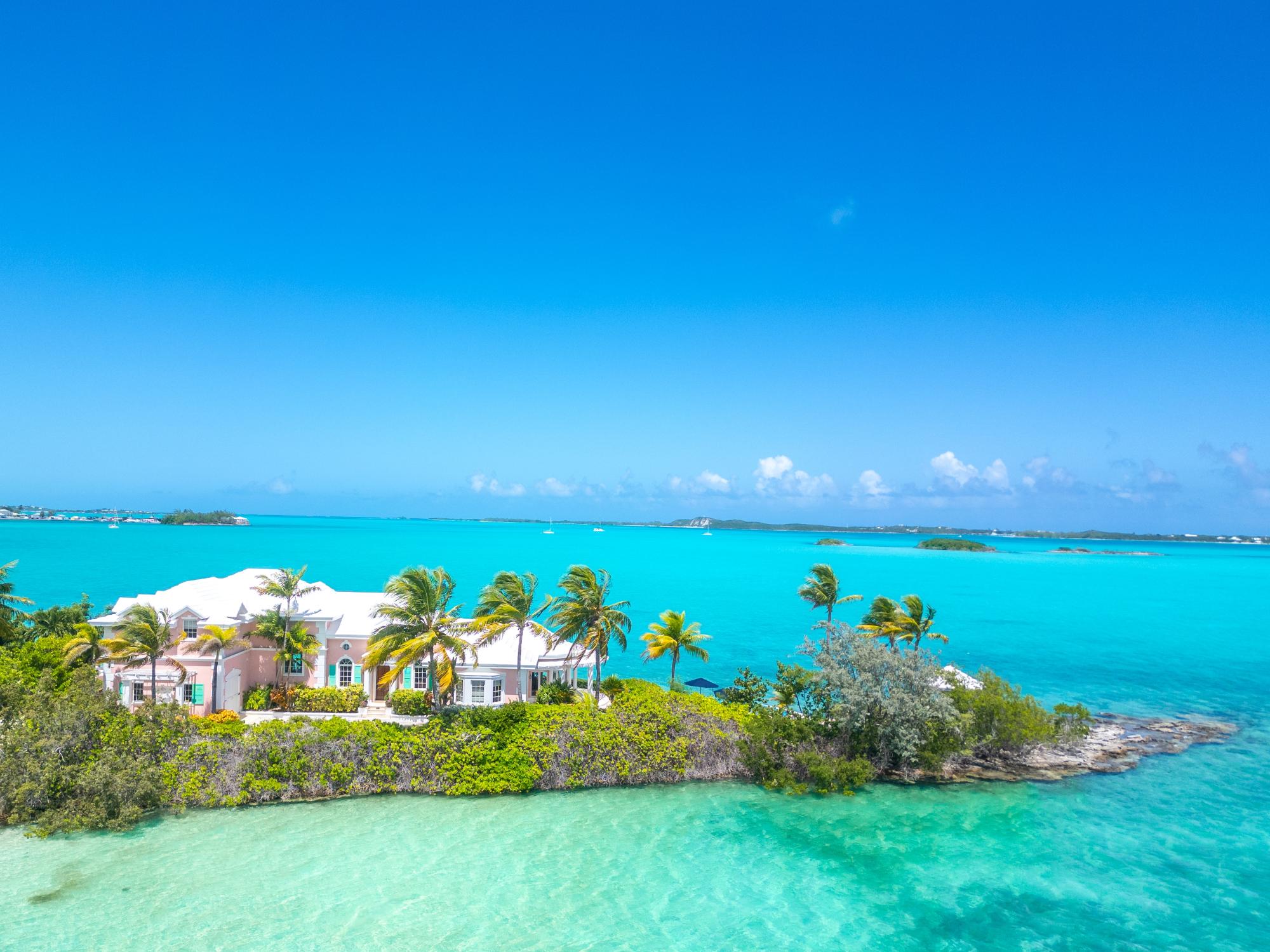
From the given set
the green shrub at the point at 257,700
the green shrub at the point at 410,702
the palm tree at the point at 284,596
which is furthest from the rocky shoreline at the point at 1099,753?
the green shrub at the point at 257,700

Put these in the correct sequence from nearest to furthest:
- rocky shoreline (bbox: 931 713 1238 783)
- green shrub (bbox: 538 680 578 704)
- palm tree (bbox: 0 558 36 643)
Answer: rocky shoreline (bbox: 931 713 1238 783), green shrub (bbox: 538 680 578 704), palm tree (bbox: 0 558 36 643)

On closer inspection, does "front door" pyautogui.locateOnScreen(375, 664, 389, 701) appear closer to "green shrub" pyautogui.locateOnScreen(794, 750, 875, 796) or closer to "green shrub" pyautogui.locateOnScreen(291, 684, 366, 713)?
"green shrub" pyautogui.locateOnScreen(291, 684, 366, 713)

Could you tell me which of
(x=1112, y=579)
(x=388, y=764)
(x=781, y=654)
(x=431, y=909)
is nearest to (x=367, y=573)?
(x=781, y=654)

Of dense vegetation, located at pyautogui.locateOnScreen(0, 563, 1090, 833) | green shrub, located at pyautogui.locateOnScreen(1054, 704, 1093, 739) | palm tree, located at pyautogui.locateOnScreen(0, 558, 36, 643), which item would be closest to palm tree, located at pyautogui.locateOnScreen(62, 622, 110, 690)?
dense vegetation, located at pyautogui.locateOnScreen(0, 563, 1090, 833)

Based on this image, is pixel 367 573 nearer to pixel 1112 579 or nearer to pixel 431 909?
pixel 431 909

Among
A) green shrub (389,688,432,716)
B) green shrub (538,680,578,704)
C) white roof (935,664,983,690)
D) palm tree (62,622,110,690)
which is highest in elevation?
palm tree (62,622,110,690)

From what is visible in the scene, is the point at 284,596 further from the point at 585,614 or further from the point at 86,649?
the point at 585,614

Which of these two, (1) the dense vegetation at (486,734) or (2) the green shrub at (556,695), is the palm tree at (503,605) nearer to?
(1) the dense vegetation at (486,734)
